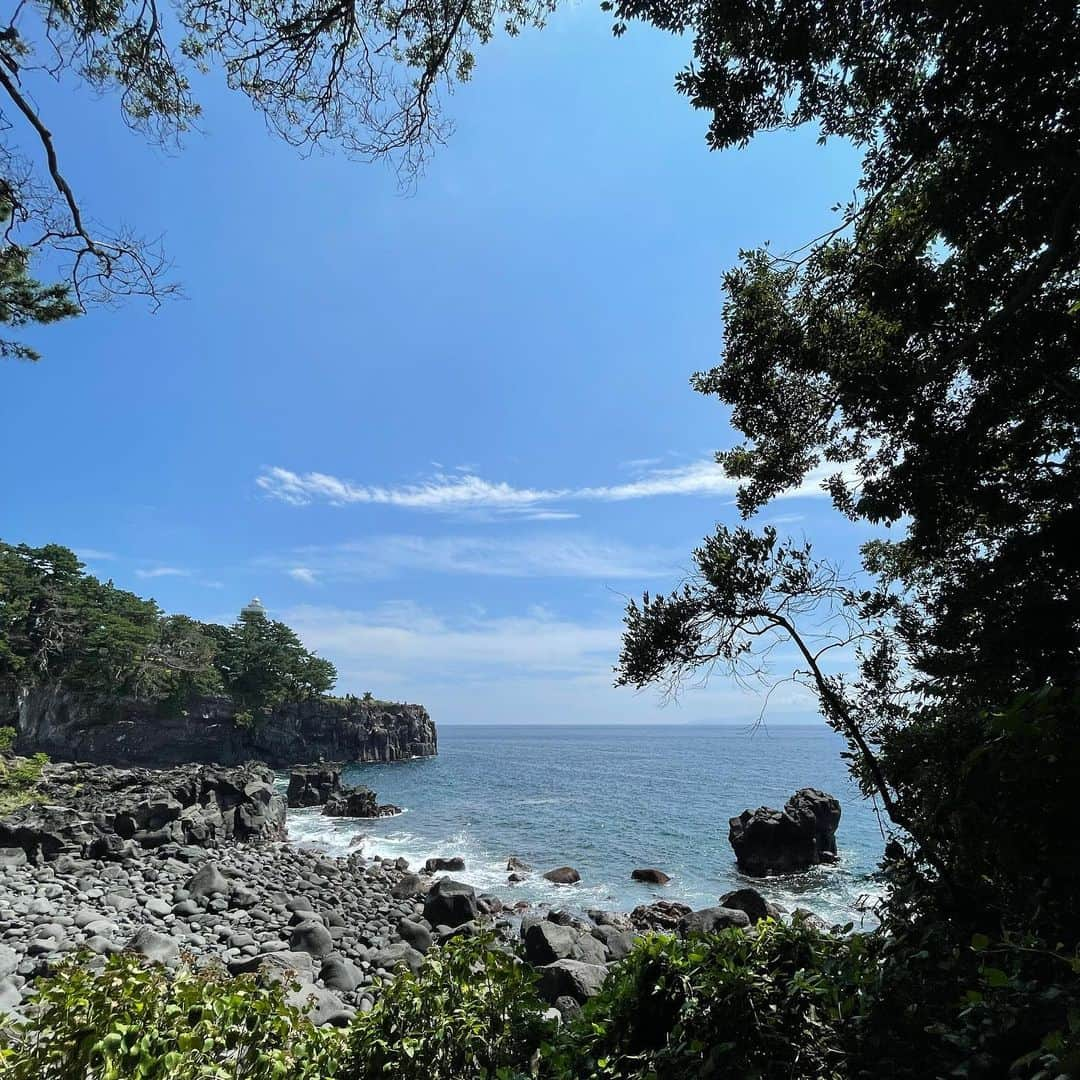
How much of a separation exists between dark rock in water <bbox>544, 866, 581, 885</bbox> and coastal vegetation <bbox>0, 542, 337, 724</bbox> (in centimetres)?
4172

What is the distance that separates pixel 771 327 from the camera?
7055mm

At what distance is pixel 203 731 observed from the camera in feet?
206

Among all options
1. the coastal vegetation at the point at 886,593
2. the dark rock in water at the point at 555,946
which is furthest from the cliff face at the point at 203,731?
the coastal vegetation at the point at 886,593

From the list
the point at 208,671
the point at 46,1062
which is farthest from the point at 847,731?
the point at 208,671

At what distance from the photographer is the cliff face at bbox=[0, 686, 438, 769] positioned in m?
51.0

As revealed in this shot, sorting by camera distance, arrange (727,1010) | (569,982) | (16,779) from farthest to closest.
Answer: (16,779) < (569,982) < (727,1010)

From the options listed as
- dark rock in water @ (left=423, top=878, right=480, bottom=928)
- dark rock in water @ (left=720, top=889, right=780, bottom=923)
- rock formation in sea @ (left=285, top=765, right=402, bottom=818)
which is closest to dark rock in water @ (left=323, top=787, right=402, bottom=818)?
rock formation in sea @ (left=285, top=765, right=402, bottom=818)

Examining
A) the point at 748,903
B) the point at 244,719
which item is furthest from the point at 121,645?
the point at 748,903

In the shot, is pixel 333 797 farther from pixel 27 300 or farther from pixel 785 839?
pixel 27 300

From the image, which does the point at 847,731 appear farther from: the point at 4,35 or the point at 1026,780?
the point at 4,35

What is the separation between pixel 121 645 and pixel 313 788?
20634 mm

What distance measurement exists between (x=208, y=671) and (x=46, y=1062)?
210ft

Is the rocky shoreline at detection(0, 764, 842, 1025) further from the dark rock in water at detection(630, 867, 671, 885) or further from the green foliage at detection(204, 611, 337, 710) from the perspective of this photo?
the green foliage at detection(204, 611, 337, 710)

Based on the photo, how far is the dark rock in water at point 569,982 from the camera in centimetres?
881
